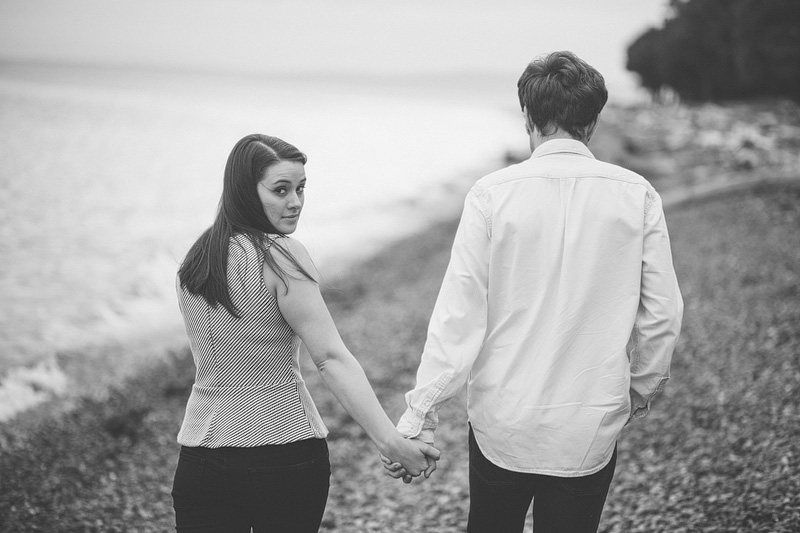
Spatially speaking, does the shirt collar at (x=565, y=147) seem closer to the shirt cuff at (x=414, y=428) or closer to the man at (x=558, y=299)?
the man at (x=558, y=299)

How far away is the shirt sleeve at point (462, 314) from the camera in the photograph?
2.57 m

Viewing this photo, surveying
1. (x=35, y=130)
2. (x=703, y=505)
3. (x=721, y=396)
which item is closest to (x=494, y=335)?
(x=703, y=505)

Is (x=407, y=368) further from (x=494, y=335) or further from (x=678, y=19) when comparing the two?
(x=678, y=19)

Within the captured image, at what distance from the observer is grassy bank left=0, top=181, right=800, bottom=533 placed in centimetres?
505

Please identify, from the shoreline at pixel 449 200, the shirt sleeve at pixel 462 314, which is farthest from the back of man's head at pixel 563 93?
the shoreline at pixel 449 200

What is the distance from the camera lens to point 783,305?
334 inches

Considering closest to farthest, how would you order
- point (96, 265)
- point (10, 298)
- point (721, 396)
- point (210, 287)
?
point (210, 287) < point (721, 396) < point (10, 298) < point (96, 265)

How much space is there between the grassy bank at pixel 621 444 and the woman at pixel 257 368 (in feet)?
3.42

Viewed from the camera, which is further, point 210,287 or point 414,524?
point 414,524

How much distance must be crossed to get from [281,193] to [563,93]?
1.23 meters

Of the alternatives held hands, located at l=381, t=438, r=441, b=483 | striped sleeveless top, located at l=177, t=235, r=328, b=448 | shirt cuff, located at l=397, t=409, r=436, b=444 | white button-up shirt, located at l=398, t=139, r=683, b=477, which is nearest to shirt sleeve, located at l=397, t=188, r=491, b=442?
white button-up shirt, located at l=398, t=139, r=683, b=477

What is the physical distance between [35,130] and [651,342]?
54878mm

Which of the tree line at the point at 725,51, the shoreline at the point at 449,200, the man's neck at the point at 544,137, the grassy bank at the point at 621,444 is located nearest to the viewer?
the man's neck at the point at 544,137

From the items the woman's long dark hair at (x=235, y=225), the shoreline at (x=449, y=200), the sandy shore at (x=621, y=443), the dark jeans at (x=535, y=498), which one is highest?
the woman's long dark hair at (x=235, y=225)
